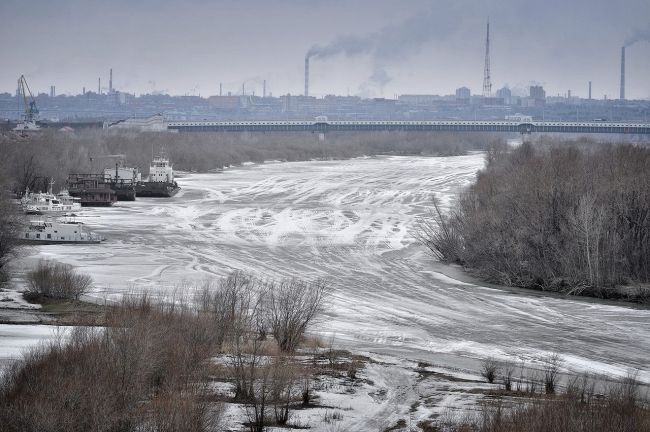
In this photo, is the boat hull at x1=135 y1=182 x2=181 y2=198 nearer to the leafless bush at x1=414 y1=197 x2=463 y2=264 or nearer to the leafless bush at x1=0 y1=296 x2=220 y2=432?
the leafless bush at x1=414 y1=197 x2=463 y2=264

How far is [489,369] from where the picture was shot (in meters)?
24.0

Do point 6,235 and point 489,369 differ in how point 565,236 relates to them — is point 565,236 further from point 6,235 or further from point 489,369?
point 6,235

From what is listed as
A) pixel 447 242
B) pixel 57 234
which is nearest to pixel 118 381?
pixel 447 242

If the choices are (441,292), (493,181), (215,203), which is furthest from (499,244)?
(215,203)

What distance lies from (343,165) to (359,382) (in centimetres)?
9712

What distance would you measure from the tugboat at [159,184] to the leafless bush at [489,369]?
52.7 meters

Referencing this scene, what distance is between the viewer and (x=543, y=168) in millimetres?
47188

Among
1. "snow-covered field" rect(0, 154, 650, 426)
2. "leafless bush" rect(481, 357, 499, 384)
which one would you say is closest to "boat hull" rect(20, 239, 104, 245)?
"snow-covered field" rect(0, 154, 650, 426)

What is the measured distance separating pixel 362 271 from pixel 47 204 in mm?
27346

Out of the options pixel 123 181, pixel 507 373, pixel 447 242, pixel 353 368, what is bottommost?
pixel 507 373

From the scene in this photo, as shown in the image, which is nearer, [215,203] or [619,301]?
[619,301]

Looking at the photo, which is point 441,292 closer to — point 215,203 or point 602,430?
point 602,430

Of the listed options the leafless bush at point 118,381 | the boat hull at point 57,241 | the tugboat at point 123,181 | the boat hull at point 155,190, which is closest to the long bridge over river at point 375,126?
the tugboat at point 123,181

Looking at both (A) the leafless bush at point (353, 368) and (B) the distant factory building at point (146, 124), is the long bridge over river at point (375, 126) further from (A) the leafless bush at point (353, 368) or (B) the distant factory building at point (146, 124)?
(A) the leafless bush at point (353, 368)
